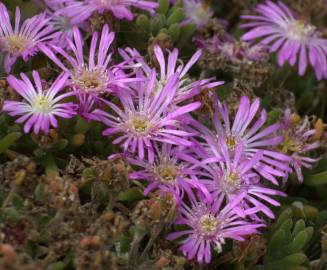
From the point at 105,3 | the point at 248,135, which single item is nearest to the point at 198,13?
the point at 105,3

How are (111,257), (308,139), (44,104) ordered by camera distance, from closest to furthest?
1. (111,257)
2. (44,104)
3. (308,139)

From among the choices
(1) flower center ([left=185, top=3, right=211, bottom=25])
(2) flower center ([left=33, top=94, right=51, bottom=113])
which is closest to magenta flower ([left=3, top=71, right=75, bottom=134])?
(2) flower center ([left=33, top=94, right=51, bottom=113])

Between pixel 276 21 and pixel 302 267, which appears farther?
pixel 276 21

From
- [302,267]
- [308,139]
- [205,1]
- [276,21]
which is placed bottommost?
[302,267]

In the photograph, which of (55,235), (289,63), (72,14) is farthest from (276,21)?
(55,235)

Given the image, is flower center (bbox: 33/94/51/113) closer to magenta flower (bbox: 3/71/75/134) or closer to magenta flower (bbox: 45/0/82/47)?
magenta flower (bbox: 3/71/75/134)

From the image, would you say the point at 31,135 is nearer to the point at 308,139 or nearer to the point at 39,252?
the point at 39,252
